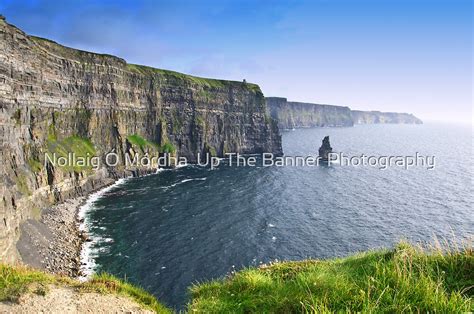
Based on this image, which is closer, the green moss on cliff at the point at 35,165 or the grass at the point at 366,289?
the grass at the point at 366,289

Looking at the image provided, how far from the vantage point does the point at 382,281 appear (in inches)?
349

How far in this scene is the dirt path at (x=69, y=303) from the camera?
9938 millimetres

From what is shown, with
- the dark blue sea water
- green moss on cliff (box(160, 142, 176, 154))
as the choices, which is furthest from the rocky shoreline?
green moss on cliff (box(160, 142, 176, 154))

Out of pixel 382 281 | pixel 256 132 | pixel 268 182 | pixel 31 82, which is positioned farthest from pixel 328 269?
pixel 256 132

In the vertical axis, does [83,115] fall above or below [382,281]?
above

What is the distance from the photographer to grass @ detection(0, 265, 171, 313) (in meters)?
10.5

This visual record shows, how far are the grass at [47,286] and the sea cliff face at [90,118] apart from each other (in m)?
31.1

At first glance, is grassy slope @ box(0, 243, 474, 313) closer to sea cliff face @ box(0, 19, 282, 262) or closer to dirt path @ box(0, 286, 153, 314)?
dirt path @ box(0, 286, 153, 314)

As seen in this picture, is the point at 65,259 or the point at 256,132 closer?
the point at 65,259

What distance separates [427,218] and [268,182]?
4714cm

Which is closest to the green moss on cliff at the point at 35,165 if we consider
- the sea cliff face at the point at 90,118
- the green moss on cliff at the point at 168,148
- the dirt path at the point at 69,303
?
the sea cliff face at the point at 90,118

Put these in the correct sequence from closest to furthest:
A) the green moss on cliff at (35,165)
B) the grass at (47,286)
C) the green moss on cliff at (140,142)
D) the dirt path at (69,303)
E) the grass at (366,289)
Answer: the grass at (366,289) → the dirt path at (69,303) → the grass at (47,286) → the green moss on cliff at (35,165) → the green moss on cliff at (140,142)

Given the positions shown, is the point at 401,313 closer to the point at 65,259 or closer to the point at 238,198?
the point at 65,259

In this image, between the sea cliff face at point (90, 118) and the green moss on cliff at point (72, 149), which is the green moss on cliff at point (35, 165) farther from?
the green moss on cliff at point (72, 149)
